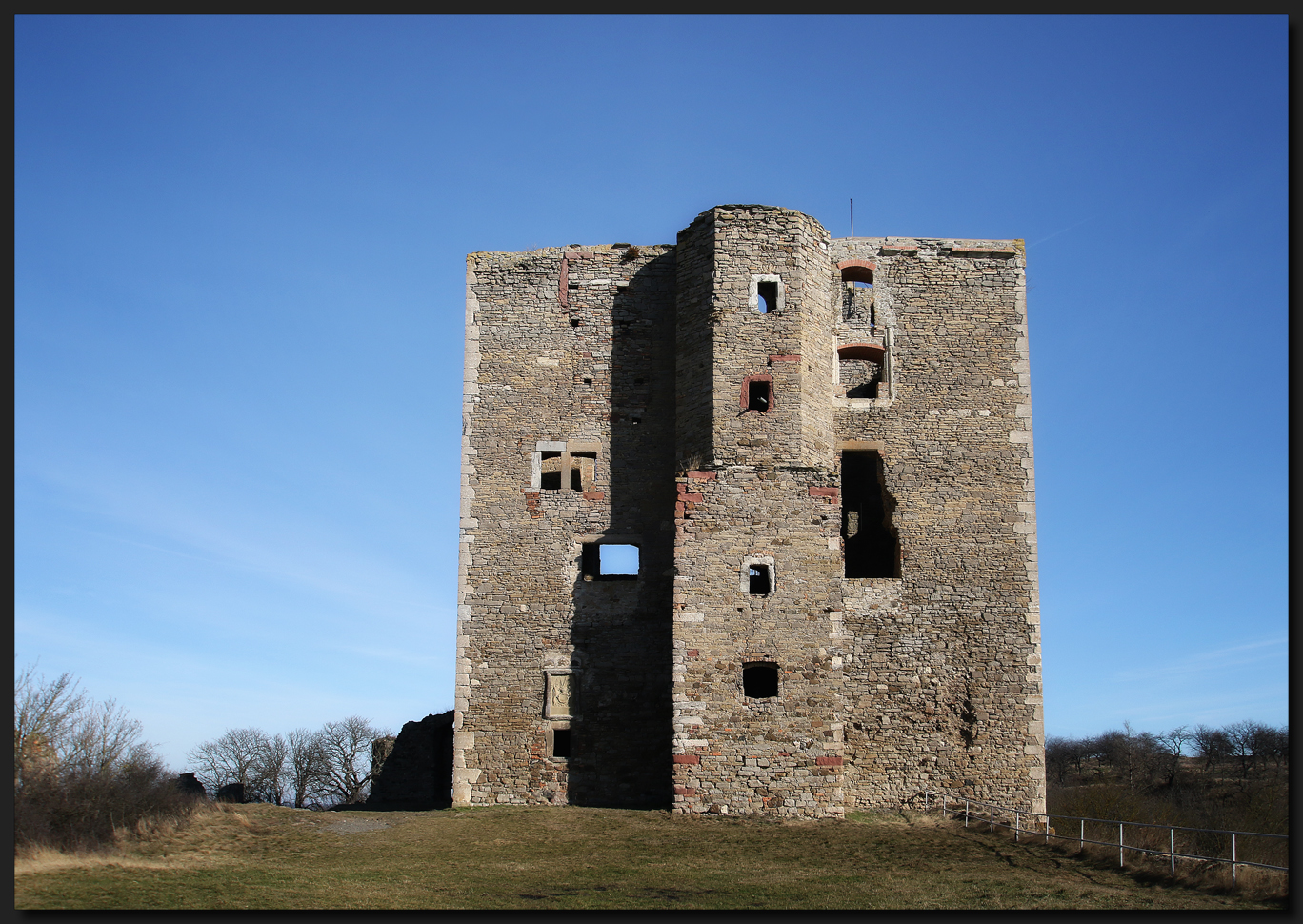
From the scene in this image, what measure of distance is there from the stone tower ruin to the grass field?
1548 mm

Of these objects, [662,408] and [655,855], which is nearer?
[655,855]

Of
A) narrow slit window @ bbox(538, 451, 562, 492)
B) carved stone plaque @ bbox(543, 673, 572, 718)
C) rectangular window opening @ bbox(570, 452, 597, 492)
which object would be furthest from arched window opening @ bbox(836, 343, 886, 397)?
carved stone plaque @ bbox(543, 673, 572, 718)

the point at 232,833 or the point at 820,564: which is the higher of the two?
the point at 820,564

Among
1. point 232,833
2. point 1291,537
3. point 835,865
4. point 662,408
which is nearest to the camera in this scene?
point 1291,537

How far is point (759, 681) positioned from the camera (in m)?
19.9

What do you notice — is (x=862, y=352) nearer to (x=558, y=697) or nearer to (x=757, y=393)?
(x=757, y=393)

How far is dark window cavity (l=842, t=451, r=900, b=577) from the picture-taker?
76.8 feet

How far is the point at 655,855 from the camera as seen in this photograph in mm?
15672

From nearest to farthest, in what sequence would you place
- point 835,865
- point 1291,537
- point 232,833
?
point 1291,537 → point 835,865 → point 232,833

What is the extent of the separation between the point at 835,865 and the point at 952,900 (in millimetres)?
2616

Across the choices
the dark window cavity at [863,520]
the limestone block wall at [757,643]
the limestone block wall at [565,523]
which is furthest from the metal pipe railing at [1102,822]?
the limestone block wall at [565,523]

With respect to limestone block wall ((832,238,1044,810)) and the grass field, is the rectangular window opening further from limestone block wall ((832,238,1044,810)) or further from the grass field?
the grass field

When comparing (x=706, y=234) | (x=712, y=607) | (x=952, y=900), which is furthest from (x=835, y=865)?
(x=706, y=234)

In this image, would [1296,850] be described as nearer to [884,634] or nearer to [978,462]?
[884,634]
